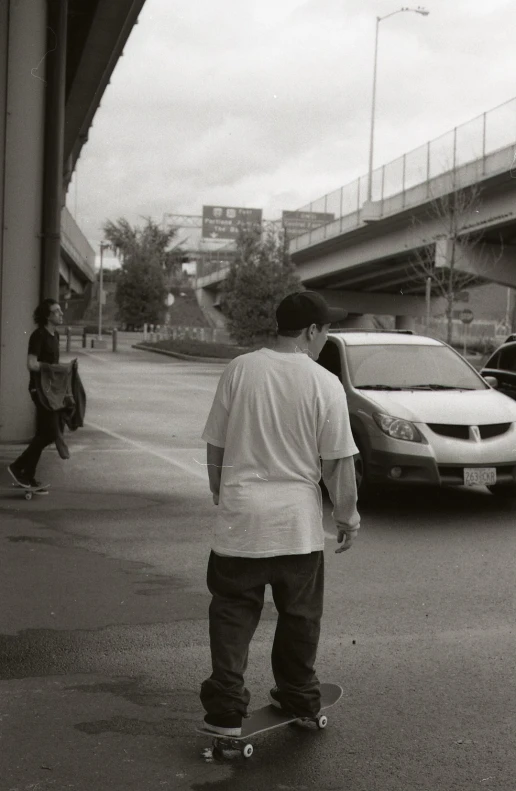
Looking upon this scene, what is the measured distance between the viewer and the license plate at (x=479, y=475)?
9.09 m

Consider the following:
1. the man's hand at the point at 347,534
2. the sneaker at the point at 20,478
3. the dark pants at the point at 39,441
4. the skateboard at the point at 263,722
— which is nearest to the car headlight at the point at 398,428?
the dark pants at the point at 39,441

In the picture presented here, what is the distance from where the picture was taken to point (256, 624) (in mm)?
3998

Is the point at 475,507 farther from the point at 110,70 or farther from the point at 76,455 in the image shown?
the point at 110,70

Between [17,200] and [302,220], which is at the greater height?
[302,220]

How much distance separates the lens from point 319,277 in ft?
187

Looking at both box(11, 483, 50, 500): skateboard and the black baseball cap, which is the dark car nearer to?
box(11, 483, 50, 500): skateboard

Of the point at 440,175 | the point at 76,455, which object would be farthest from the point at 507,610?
the point at 440,175

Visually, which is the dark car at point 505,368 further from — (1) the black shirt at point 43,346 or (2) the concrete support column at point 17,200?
(2) the concrete support column at point 17,200

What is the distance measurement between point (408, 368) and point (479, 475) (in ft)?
5.77

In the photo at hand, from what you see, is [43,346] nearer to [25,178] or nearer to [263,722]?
[25,178]

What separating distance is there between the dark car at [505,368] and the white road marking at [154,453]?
152 inches

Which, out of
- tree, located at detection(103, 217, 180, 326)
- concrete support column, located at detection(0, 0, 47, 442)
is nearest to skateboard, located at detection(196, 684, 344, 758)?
concrete support column, located at detection(0, 0, 47, 442)

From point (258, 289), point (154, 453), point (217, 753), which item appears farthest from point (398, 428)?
point (258, 289)

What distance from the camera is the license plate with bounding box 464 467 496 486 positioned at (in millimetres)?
9094
